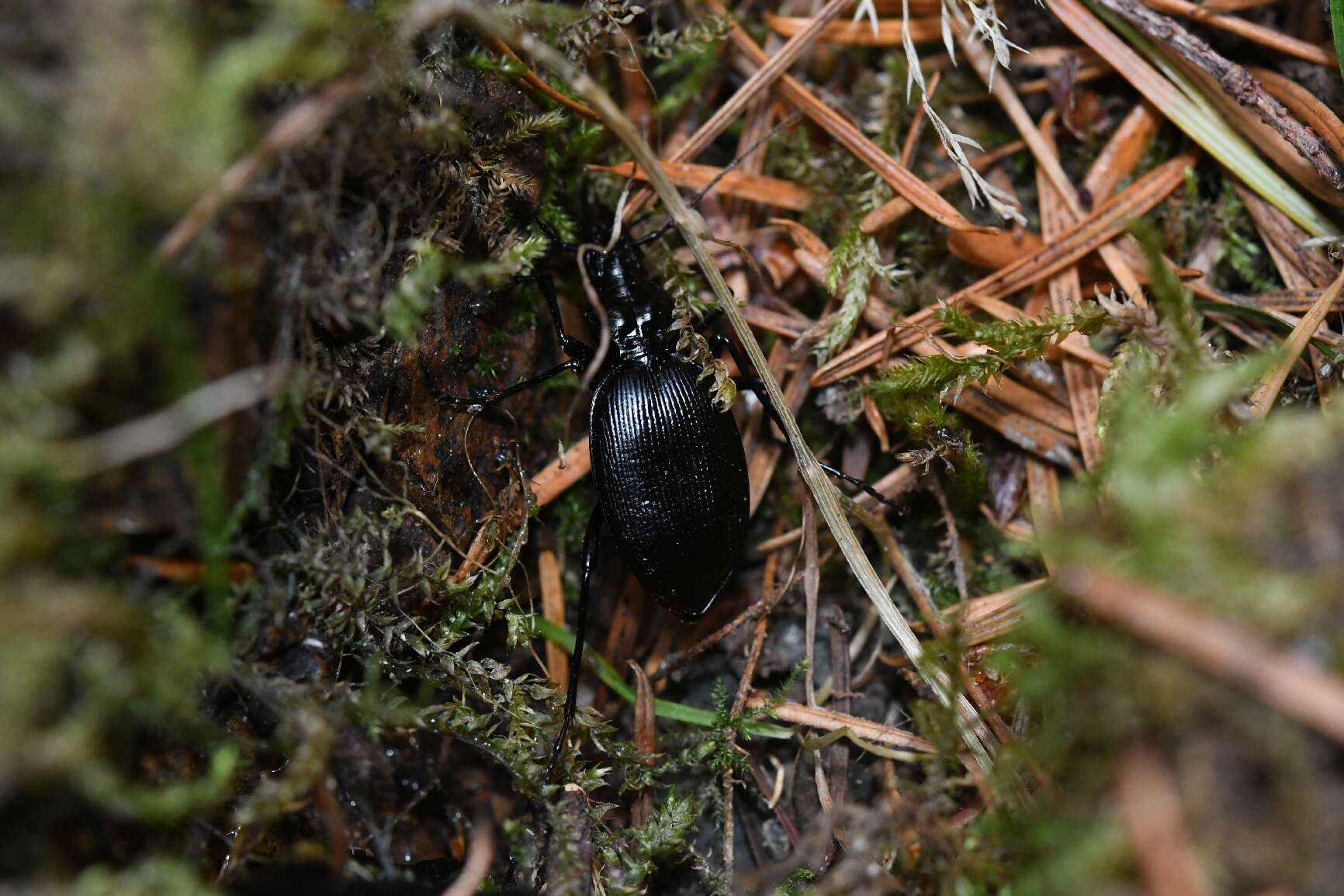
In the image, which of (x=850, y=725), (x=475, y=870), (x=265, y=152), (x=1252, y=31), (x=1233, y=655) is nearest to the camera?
(x=1233, y=655)

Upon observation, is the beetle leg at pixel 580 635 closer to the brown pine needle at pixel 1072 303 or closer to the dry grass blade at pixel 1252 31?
the brown pine needle at pixel 1072 303

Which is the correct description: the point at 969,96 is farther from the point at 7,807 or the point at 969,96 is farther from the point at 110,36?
the point at 7,807

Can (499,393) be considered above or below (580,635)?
above

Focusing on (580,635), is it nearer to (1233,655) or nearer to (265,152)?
(265,152)

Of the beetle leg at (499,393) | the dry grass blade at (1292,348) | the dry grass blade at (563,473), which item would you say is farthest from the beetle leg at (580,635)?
the dry grass blade at (1292,348)

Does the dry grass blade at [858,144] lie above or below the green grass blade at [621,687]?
above

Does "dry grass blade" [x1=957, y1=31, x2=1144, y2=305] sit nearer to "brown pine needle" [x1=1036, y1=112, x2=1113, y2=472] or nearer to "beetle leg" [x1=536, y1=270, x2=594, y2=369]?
"brown pine needle" [x1=1036, y1=112, x2=1113, y2=472]

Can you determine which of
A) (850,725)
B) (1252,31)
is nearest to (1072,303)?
(1252,31)
